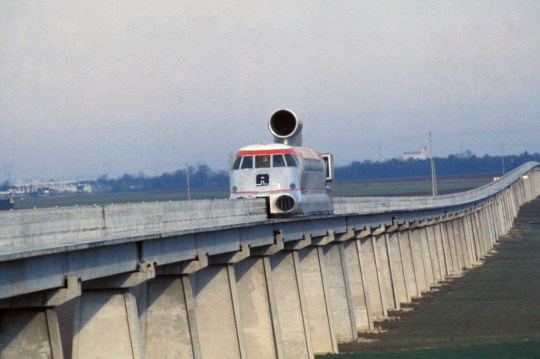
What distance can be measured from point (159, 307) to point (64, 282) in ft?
30.3

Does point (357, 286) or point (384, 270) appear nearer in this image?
point (357, 286)

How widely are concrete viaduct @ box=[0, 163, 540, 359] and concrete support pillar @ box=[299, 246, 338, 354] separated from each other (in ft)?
0.17

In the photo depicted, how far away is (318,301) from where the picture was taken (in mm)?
47938

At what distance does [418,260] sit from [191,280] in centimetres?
4408

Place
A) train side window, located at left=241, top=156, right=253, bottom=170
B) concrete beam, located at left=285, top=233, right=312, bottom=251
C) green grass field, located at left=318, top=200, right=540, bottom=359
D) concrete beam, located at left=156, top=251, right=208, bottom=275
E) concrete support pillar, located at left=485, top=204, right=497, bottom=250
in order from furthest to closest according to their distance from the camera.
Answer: concrete support pillar, located at left=485, top=204, right=497, bottom=250 < green grass field, located at left=318, top=200, right=540, bottom=359 < concrete beam, located at left=285, top=233, right=312, bottom=251 < train side window, located at left=241, top=156, right=253, bottom=170 < concrete beam, located at left=156, top=251, right=208, bottom=275

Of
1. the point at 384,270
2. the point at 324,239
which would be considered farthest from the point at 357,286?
the point at 384,270

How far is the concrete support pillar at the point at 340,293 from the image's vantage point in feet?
169

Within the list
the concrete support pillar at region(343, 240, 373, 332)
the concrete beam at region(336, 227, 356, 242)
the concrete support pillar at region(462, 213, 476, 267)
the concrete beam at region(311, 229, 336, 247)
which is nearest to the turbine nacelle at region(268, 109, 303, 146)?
the concrete beam at region(311, 229, 336, 247)

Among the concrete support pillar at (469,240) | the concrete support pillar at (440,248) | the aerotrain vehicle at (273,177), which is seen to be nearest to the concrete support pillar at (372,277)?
the aerotrain vehicle at (273,177)

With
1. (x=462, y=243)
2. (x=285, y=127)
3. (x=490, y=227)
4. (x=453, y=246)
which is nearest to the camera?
(x=285, y=127)

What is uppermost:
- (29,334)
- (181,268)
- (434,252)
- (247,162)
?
(247,162)

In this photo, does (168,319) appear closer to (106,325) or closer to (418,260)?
(106,325)

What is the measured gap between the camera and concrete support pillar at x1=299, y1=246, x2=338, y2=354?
47.4 m

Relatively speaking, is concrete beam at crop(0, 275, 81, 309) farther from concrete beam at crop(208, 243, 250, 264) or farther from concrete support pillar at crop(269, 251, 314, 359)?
concrete support pillar at crop(269, 251, 314, 359)
